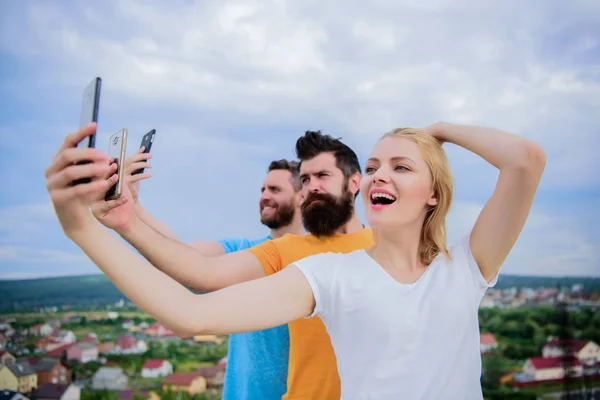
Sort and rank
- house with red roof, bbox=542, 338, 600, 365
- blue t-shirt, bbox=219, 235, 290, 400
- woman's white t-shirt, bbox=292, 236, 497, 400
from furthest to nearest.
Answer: house with red roof, bbox=542, 338, 600, 365
blue t-shirt, bbox=219, 235, 290, 400
woman's white t-shirt, bbox=292, 236, 497, 400

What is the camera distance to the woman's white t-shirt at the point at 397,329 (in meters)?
1.57

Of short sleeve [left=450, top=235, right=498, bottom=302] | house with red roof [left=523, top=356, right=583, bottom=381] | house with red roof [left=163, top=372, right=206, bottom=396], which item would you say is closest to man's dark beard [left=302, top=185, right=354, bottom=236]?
short sleeve [left=450, top=235, right=498, bottom=302]

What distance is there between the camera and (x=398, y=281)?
173 centimetres

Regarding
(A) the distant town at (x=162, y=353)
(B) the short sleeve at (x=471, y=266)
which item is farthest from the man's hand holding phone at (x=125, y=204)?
(A) the distant town at (x=162, y=353)

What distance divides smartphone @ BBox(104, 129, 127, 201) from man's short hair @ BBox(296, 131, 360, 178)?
67.9 inches

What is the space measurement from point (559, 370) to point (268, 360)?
14200 millimetres

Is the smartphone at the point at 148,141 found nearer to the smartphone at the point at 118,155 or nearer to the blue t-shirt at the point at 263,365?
the smartphone at the point at 118,155

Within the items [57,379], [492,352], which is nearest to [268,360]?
[57,379]

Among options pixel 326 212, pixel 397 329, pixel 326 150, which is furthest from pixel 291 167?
pixel 397 329

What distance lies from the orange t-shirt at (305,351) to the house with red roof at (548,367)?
47.0 ft

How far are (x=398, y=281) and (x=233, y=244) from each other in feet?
6.26

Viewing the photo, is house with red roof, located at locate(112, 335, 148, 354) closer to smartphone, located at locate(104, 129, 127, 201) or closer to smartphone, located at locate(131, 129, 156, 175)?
smartphone, located at locate(131, 129, 156, 175)

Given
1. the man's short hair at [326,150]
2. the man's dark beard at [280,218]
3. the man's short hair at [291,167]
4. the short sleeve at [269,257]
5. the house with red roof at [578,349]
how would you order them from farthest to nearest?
1. the house with red roof at [578,349]
2. the man's short hair at [291,167]
3. the man's dark beard at [280,218]
4. the man's short hair at [326,150]
5. the short sleeve at [269,257]

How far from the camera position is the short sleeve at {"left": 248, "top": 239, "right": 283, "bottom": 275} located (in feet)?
8.32
